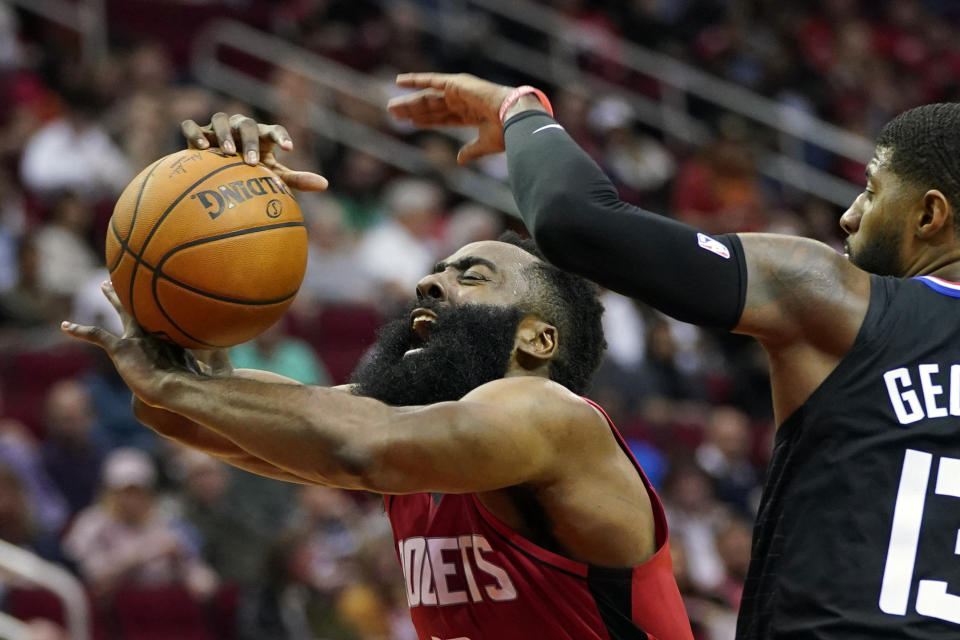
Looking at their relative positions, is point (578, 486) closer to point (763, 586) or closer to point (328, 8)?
point (763, 586)

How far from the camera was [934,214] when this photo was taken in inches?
110

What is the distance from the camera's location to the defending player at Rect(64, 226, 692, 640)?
2.80 m

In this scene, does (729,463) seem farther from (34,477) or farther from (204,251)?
(204,251)

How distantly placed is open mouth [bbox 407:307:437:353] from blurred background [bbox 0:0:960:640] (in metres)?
3.63

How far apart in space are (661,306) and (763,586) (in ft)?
2.17

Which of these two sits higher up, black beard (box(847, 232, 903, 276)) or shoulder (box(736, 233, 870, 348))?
black beard (box(847, 232, 903, 276))

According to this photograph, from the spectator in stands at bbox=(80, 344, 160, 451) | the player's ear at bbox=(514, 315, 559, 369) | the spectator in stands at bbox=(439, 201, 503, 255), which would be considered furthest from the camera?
the spectator in stands at bbox=(439, 201, 503, 255)

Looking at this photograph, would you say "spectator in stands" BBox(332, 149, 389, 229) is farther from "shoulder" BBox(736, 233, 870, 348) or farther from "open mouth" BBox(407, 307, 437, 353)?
"shoulder" BBox(736, 233, 870, 348)

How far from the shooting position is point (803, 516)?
2.71 metres

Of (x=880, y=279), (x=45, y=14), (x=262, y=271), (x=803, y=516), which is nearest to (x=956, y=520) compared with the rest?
(x=803, y=516)

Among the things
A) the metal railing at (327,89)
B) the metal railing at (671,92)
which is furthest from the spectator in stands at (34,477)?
the metal railing at (671,92)

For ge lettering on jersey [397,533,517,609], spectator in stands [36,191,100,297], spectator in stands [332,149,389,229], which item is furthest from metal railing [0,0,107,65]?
ge lettering on jersey [397,533,517,609]

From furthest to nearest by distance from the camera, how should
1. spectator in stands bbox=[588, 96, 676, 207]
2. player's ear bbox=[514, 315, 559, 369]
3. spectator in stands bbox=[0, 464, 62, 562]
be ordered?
1. spectator in stands bbox=[588, 96, 676, 207]
2. spectator in stands bbox=[0, 464, 62, 562]
3. player's ear bbox=[514, 315, 559, 369]

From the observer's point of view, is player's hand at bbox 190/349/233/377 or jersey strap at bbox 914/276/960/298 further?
player's hand at bbox 190/349/233/377
